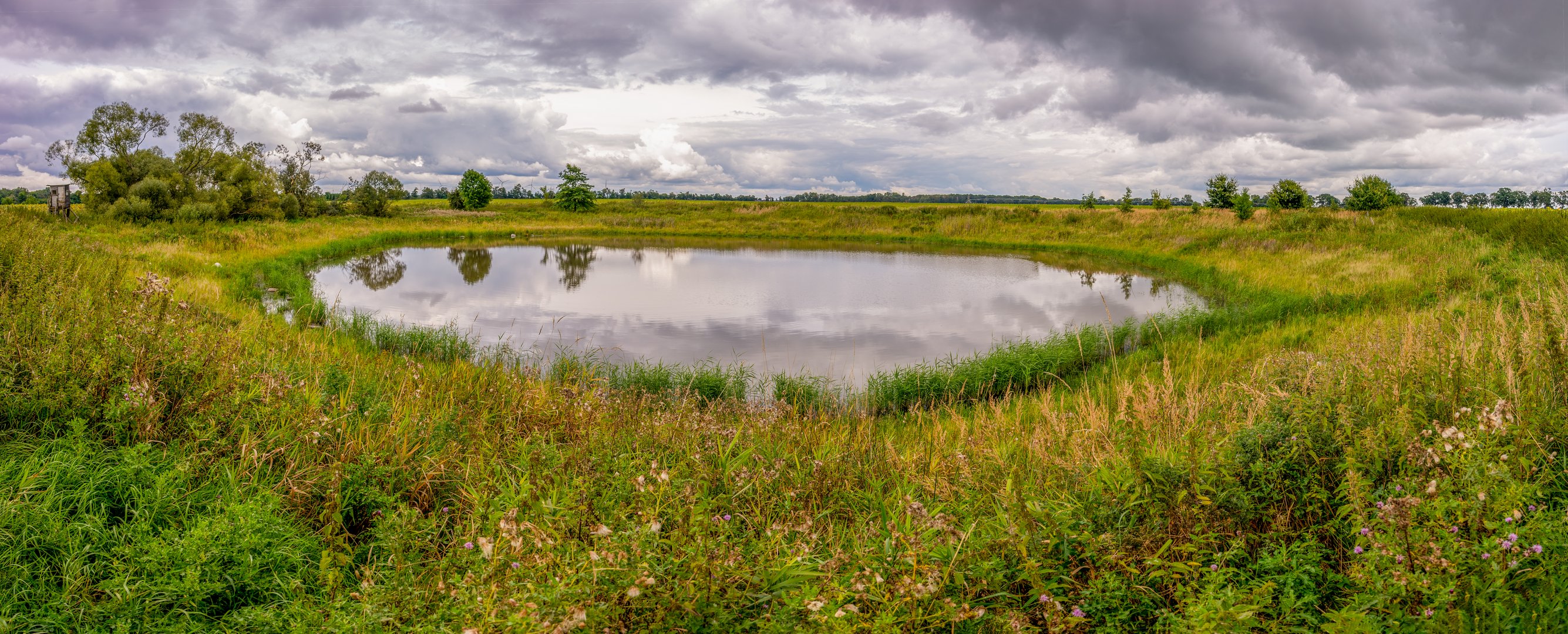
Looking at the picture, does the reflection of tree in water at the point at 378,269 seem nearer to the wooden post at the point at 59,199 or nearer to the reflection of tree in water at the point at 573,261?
the reflection of tree in water at the point at 573,261

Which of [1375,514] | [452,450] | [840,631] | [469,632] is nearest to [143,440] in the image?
[452,450]

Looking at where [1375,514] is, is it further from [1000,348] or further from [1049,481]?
[1000,348]

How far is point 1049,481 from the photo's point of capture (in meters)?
3.52

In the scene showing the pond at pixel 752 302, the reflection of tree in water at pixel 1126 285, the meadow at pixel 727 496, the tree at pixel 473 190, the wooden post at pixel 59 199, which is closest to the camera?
the meadow at pixel 727 496

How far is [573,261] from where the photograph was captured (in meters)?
24.7

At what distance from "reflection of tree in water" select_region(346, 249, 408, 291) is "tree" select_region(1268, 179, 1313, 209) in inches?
1547

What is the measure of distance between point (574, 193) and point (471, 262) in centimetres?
4436

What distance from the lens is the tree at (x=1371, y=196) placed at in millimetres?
29188

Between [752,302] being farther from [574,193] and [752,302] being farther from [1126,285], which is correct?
[574,193]

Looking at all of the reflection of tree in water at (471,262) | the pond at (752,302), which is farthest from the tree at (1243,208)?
the reflection of tree in water at (471,262)

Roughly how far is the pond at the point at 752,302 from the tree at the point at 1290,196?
17.5 meters

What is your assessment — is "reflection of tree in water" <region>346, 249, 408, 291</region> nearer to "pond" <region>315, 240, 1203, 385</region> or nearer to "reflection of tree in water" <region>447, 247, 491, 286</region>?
"pond" <region>315, 240, 1203, 385</region>

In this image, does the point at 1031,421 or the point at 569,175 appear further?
the point at 569,175

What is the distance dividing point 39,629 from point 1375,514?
16.8 ft
